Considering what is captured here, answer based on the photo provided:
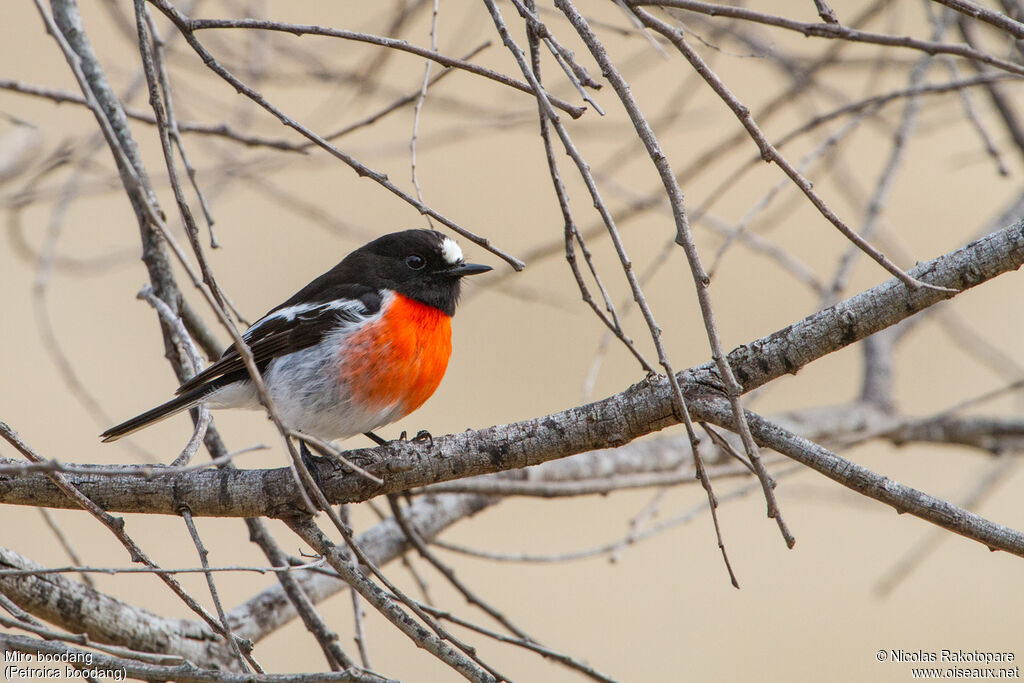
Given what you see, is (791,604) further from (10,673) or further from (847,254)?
(10,673)

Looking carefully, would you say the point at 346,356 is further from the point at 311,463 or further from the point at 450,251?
the point at 450,251

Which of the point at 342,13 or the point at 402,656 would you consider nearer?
the point at 402,656

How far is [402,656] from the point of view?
6.48 metres

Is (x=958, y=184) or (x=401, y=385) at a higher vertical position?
(x=958, y=184)

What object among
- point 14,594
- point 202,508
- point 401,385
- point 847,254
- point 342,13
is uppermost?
point 342,13

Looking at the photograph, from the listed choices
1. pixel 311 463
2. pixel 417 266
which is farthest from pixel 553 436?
pixel 417 266

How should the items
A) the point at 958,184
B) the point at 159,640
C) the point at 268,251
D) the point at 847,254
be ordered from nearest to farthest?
the point at 159,640 < the point at 847,254 < the point at 268,251 < the point at 958,184

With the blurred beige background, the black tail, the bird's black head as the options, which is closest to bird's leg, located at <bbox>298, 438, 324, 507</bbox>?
the black tail

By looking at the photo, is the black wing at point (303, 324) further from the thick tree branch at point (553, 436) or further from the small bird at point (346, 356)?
the thick tree branch at point (553, 436)

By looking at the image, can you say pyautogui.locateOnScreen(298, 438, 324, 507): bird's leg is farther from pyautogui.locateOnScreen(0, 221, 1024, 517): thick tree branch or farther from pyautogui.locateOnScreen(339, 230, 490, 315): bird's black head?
pyautogui.locateOnScreen(339, 230, 490, 315): bird's black head

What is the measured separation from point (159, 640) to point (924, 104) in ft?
14.0

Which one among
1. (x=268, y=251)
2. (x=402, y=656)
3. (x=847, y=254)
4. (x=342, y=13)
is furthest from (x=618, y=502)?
(x=342, y=13)

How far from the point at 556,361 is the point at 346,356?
15.6ft

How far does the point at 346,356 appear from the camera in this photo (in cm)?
351
